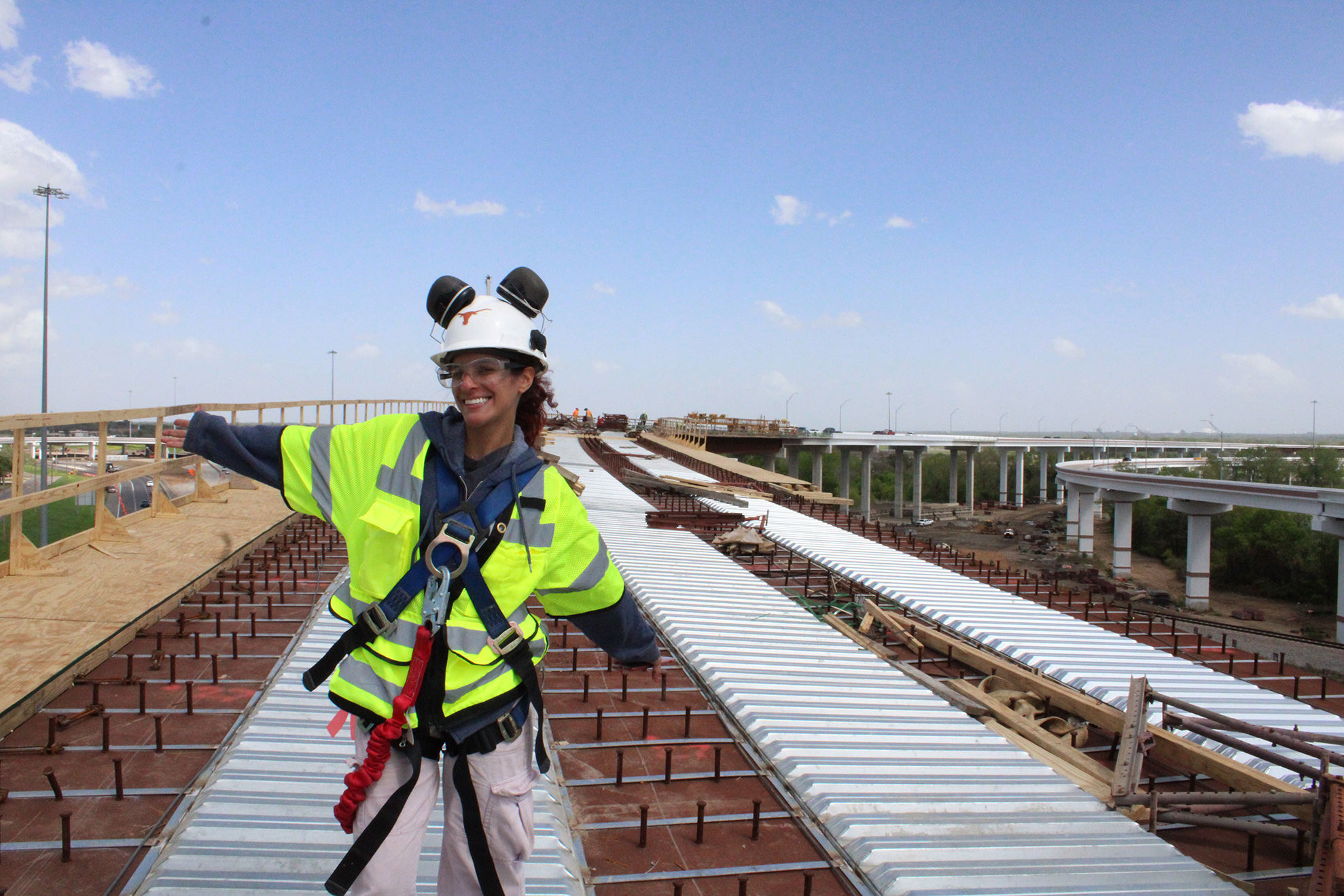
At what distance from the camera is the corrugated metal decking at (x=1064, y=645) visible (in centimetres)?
667

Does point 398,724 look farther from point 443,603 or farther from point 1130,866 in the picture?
point 1130,866

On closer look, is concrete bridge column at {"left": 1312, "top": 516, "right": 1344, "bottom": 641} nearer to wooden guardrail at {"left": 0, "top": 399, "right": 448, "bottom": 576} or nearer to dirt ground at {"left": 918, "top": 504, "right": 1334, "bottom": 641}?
dirt ground at {"left": 918, "top": 504, "right": 1334, "bottom": 641}

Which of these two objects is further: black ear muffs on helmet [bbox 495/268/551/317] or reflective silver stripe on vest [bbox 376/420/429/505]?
black ear muffs on helmet [bbox 495/268/551/317]

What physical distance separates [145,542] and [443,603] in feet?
25.3

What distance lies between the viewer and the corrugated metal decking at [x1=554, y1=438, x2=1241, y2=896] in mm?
3965

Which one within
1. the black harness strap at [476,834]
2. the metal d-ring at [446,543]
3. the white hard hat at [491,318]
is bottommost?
the black harness strap at [476,834]

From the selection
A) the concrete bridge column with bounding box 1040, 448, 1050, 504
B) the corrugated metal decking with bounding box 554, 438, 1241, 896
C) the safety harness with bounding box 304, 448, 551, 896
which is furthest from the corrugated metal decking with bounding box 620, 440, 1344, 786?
the concrete bridge column with bounding box 1040, 448, 1050, 504

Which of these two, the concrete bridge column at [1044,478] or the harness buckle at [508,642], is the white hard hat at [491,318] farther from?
the concrete bridge column at [1044,478]

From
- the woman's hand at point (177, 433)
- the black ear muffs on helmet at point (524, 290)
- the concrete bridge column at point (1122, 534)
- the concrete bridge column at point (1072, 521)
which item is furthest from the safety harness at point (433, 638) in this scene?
the concrete bridge column at point (1072, 521)

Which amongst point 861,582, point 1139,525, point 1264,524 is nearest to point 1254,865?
point 861,582

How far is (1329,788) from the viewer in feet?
12.8

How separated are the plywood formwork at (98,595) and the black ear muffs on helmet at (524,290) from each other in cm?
415

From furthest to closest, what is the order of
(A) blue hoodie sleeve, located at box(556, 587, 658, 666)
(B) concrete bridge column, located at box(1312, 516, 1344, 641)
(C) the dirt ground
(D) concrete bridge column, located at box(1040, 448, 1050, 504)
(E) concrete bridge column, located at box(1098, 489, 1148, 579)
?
(D) concrete bridge column, located at box(1040, 448, 1050, 504) → (E) concrete bridge column, located at box(1098, 489, 1148, 579) → (C) the dirt ground → (B) concrete bridge column, located at box(1312, 516, 1344, 641) → (A) blue hoodie sleeve, located at box(556, 587, 658, 666)

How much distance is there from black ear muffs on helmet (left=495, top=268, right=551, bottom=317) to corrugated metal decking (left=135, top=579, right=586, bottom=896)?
2.33 metres
